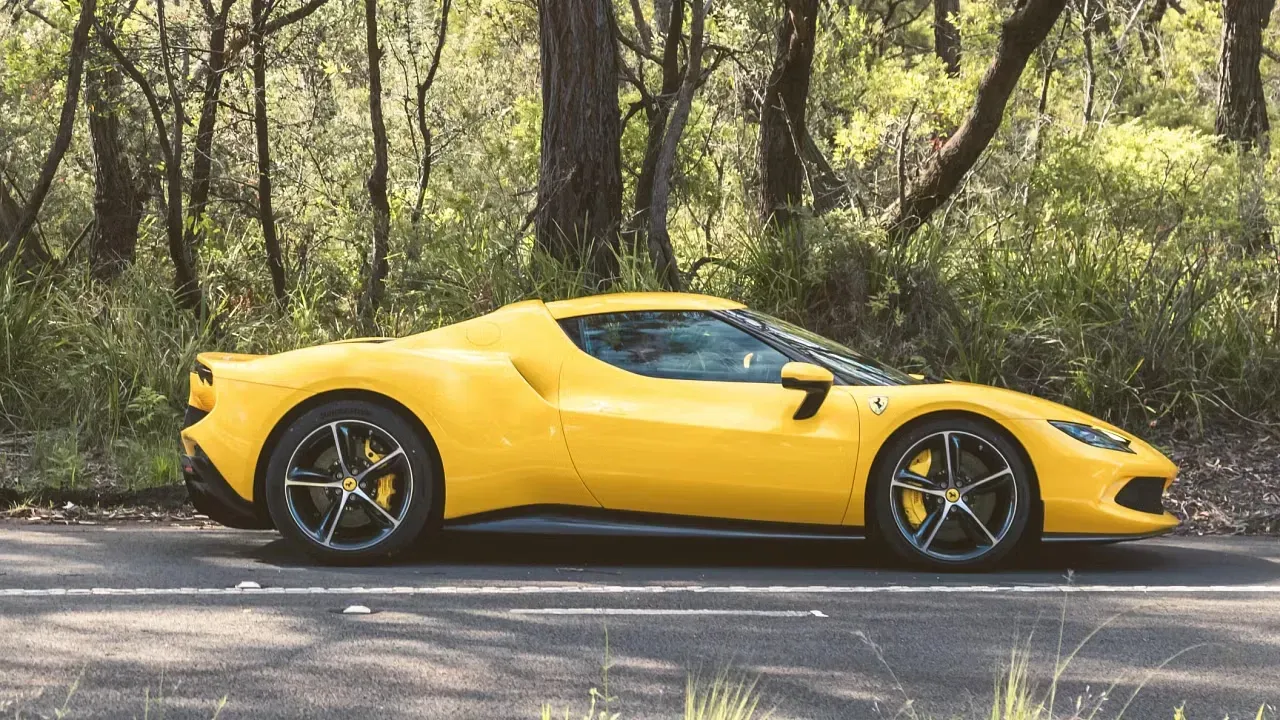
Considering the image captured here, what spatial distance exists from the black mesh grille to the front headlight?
16 centimetres

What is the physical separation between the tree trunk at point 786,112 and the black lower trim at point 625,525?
25.1 feet

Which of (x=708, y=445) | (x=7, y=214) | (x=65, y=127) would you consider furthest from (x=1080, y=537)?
A: (x=7, y=214)

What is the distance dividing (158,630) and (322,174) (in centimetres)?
1254

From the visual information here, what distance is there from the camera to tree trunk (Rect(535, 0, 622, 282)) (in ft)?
37.6

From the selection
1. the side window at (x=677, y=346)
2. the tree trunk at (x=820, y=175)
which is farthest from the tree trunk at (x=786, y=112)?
the side window at (x=677, y=346)

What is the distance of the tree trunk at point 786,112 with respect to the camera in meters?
13.9

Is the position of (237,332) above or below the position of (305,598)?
above

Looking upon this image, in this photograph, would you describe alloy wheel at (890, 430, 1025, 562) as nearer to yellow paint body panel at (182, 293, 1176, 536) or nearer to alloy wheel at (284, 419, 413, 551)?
yellow paint body panel at (182, 293, 1176, 536)

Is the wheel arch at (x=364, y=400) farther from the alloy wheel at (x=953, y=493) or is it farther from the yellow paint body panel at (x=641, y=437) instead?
the alloy wheel at (x=953, y=493)

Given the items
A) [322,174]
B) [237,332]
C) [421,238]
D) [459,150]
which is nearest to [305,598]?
[237,332]

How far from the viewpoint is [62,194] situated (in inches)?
990

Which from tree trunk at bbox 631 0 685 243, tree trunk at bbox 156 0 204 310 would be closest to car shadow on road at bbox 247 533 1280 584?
tree trunk at bbox 156 0 204 310

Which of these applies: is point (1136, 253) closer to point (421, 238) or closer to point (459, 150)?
point (421, 238)

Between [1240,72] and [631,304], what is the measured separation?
16.4m
